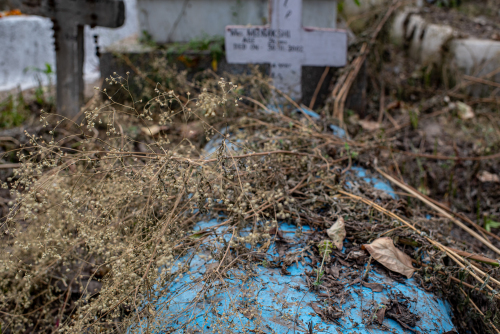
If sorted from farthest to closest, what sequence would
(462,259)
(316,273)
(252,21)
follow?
(252,21) → (462,259) → (316,273)

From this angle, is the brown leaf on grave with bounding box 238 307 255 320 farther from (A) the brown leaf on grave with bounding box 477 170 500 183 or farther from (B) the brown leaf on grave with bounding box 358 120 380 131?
(A) the brown leaf on grave with bounding box 477 170 500 183

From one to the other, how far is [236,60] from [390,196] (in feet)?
5.65

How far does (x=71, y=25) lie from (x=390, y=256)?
315 cm

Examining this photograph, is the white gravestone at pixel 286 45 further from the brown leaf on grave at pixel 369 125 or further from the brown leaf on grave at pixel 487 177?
the brown leaf on grave at pixel 487 177

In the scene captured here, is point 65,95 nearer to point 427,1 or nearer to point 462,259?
point 462,259

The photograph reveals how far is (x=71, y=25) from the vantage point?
3301mm

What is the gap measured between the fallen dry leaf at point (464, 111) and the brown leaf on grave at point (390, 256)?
2613mm

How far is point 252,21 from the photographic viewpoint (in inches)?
152

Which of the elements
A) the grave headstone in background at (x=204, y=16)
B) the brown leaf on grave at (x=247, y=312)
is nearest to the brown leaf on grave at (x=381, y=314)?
the brown leaf on grave at (x=247, y=312)

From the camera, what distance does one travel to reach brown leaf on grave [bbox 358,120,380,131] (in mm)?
3329

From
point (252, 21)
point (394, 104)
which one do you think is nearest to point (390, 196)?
point (394, 104)

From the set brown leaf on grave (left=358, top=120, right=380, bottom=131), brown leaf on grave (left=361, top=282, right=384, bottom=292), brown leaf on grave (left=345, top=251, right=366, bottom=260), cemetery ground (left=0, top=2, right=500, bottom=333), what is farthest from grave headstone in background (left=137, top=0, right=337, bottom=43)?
brown leaf on grave (left=361, top=282, right=384, bottom=292)

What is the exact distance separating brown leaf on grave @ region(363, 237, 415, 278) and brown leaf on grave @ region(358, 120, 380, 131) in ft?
5.98

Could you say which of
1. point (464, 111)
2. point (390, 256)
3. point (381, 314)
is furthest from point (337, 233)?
point (464, 111)
